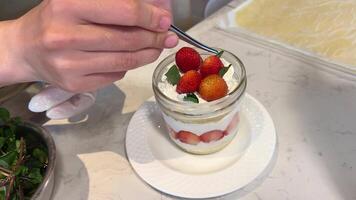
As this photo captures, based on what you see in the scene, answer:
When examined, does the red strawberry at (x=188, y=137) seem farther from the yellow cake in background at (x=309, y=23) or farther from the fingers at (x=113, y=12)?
the yellow cake in background at (x=309, y=23)

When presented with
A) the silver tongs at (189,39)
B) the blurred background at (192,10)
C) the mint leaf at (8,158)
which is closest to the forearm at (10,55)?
the mint leaf at (8,158)

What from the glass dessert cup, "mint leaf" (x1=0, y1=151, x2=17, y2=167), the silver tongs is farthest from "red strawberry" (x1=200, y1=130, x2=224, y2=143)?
"mint leaf" (x1=0, y1=151, x2=17, y2=167)

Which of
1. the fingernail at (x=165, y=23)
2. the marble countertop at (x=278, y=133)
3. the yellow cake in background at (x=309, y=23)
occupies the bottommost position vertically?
the marble countertop at (x=278, y=133)

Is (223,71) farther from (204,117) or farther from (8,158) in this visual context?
(8,158)

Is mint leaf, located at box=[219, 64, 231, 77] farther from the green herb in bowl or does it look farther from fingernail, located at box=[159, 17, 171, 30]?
the green herb in bowl

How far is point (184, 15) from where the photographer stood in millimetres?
1101

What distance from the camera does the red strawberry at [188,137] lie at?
58cm

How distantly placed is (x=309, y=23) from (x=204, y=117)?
39cm

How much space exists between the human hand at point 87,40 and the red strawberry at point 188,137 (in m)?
0.12

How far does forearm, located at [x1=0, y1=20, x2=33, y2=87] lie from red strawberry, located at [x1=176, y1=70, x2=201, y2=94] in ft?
0.69

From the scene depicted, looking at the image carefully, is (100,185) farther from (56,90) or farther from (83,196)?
(56,90)

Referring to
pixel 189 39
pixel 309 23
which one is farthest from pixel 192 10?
pixel 189 39

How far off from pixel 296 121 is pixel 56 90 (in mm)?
362

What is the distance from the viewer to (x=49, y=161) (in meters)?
0.56
